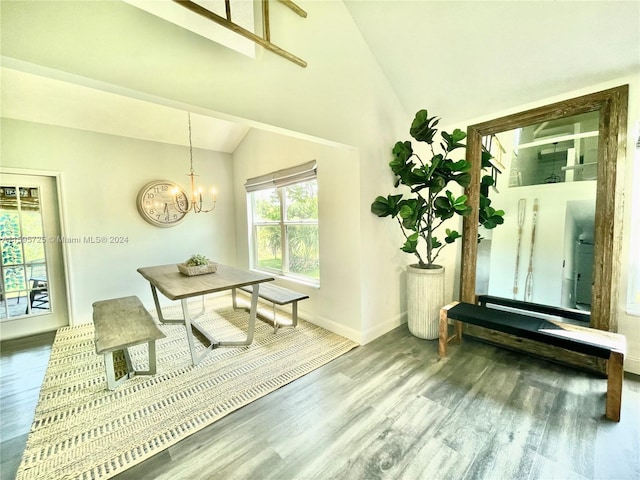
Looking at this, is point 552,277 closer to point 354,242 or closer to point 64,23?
point 354,242

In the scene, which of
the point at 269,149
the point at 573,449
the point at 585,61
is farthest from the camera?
the point at 269,149

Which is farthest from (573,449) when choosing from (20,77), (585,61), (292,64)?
(20,77)

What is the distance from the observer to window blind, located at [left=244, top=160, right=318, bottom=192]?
303cm

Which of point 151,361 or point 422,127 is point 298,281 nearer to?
point 151,361

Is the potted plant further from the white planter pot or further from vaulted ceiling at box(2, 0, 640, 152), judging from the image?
vaulted ceiling at box(2, 0, 640, 152)

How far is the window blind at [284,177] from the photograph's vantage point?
9.93ft

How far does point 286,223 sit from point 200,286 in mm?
1685

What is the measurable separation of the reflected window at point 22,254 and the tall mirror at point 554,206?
494cm

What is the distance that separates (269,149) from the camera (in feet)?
12.2

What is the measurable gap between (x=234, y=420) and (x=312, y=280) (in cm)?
191

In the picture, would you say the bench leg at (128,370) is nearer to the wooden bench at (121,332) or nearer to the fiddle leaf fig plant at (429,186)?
the wooden bench at (121,332)

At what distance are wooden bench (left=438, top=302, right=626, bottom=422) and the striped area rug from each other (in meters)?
1.10

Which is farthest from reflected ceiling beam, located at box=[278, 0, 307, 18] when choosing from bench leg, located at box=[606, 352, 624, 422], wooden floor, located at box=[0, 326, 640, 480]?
bench leg, located at box=[606, 352, 624, 422]

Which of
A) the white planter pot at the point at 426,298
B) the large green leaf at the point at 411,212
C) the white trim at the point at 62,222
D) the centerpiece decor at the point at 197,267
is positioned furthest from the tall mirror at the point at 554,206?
the white trim at the point at 62,222
